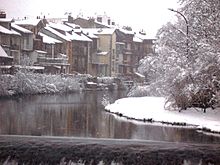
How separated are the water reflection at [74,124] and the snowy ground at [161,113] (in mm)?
243

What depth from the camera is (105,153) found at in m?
4.09

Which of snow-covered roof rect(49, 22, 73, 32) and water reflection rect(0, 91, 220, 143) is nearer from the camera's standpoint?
water reflection rect(0, 91, 220, 143)

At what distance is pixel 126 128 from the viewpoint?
559cm

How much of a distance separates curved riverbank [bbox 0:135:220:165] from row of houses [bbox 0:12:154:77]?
3.33m

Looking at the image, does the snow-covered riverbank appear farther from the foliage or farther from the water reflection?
the foliage

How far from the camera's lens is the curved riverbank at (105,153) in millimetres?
4008

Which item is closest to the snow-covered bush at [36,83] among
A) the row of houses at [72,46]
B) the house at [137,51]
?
the row of houses at [72,46]

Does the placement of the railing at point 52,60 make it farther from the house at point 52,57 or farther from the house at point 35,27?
the house at point 35,27

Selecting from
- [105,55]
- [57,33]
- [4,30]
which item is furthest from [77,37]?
[4,30]

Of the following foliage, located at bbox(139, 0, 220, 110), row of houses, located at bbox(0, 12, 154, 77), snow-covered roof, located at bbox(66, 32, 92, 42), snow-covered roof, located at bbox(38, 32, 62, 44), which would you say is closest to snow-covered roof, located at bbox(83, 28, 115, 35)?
row of houses, located at bbox(0, 12, 154, 77)

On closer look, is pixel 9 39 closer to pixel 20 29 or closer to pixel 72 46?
pixel 20 29

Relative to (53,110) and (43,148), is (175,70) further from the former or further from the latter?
(43,148)

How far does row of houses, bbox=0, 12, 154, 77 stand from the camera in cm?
805

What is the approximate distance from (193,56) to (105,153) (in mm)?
2691
